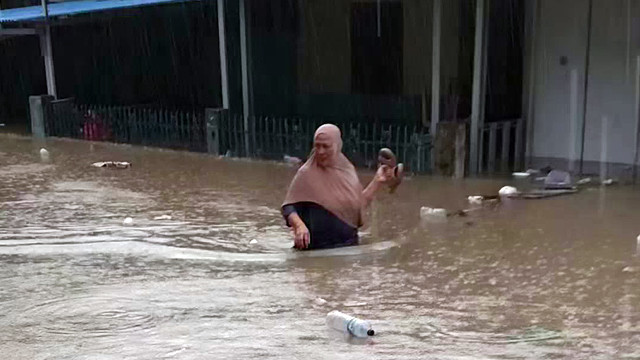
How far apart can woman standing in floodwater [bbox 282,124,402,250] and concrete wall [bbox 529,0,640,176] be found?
199 inches

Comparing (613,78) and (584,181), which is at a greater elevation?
(613,78)

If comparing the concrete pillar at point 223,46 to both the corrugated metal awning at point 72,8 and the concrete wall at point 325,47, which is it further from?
the concrete wall at point 325,47

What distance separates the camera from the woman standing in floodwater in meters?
6.57

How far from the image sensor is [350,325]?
4.73m

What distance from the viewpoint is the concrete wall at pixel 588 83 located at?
10.2 metres

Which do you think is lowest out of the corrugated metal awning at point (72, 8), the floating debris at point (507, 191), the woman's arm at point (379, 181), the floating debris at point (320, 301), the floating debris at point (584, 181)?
the floating debris at point (320, 301)

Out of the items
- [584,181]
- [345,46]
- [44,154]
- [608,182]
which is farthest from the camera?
[345,46]

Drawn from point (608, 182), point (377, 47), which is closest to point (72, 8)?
point (377, 47)

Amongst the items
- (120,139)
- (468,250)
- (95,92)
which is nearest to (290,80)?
(120,139)

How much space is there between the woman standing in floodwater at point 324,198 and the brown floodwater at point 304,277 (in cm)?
19

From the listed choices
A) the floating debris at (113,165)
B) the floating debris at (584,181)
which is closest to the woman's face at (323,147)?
the floating debris at (584,181)

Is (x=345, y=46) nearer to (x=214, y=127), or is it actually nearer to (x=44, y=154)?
(x=214, y=127)

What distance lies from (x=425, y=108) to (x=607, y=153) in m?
3.48

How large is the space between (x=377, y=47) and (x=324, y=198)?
298 inches
